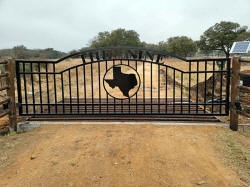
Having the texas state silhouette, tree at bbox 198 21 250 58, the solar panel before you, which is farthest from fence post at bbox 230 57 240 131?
tree at bbox 198 21 250 58

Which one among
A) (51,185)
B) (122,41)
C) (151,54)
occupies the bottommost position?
(51,185)

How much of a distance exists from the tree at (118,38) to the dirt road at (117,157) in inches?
1697

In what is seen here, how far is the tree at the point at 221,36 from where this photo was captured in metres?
42.3

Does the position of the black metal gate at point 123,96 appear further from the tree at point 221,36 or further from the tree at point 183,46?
the tree at point 183,46

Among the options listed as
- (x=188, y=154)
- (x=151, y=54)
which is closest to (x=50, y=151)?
(x=188, y=154)

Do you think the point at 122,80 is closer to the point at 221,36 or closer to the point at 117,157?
the point at 117,157

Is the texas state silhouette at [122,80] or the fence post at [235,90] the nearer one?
the fence post at [235,90]

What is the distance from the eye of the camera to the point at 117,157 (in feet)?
11.0

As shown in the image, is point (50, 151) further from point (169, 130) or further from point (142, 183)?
point (169, 130)

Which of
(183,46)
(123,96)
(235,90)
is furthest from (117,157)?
(183,46)

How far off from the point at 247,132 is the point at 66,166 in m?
3.68

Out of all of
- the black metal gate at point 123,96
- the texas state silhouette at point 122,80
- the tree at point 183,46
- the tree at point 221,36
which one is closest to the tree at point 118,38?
the tree at point 183,46

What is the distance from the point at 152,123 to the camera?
4906 millimetres

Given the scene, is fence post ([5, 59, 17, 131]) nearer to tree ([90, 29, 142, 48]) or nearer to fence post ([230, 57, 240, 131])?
fence post ([230, 57, 240, 131])
